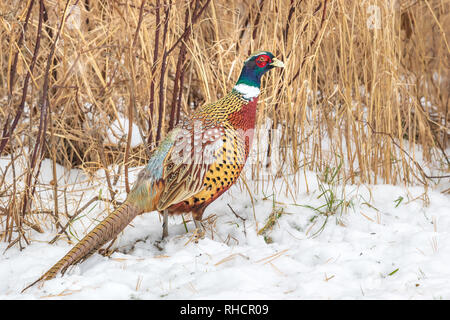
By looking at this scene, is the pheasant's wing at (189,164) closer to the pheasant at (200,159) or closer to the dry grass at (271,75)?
the pheasant at (200,159)

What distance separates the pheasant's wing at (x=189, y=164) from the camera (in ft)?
8.32

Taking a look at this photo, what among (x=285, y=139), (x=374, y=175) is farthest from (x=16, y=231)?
(x=374, y=175)

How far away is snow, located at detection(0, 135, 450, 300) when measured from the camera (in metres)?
2.20

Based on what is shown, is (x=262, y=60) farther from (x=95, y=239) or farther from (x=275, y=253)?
(x=95, y=239)

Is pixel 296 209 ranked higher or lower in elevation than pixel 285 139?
lower

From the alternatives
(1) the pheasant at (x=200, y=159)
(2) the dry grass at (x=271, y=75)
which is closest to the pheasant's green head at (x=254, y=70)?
(1) the pheasant at (x=200, y=159)

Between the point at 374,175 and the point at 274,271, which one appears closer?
the point at 274,271

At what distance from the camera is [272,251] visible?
2.58m

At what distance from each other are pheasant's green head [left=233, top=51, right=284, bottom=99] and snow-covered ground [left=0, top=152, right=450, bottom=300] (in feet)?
2.07
